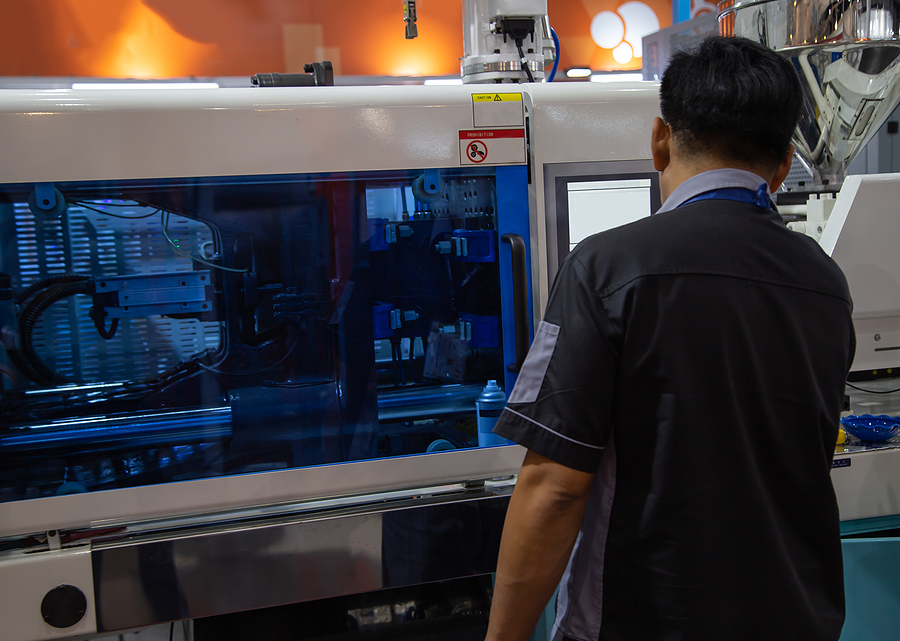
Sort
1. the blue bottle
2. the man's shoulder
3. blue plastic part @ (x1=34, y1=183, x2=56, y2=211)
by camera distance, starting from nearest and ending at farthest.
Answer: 1. the man's shoulder
2. blue plastic part @ (x1=34, y1=183, x2=56, y2=211)
3. the blue bottle

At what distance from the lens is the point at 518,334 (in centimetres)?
143

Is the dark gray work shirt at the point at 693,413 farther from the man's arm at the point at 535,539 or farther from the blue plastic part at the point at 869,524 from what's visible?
the blue plastic part at the point at 869,524

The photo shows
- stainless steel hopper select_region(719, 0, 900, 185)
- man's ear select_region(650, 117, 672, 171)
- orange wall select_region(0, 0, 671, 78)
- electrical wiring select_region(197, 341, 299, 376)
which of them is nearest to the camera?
man's ear select_region(650, 117, 672, 171)

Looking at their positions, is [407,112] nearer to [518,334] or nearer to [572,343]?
[518,334]

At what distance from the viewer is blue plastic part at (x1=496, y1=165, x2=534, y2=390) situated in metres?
1.43

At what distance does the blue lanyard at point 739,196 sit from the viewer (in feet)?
2.83

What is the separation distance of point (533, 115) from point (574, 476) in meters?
0.85

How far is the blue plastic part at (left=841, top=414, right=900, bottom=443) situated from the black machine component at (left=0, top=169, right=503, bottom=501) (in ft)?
2.83

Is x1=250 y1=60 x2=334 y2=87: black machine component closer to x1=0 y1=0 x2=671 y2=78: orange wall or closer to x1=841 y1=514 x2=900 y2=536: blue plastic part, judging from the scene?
x1=841 y1=514 x2=900 y2=536: blue plastic part

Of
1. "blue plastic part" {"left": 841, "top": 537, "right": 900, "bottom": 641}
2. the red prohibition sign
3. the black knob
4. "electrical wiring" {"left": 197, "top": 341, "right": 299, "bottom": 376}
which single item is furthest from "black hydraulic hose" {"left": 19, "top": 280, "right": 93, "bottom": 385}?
"blue plastic part" {"left": 841, "top": 537, "right": 900, "bottom": 641}

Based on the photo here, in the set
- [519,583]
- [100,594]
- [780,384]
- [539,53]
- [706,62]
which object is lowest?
[100,594]

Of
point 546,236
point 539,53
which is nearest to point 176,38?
point 539,53

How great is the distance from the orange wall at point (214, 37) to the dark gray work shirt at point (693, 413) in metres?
3.99

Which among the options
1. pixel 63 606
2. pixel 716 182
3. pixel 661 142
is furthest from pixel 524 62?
pixel 63 606
